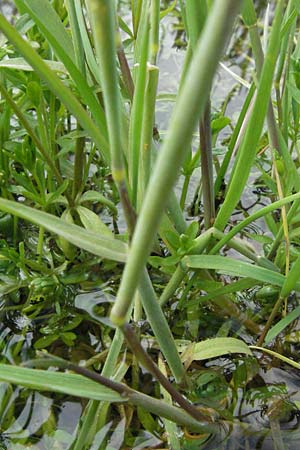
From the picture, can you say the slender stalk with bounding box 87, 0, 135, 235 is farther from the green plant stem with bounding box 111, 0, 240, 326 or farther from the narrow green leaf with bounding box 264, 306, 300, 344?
the narrow green leaf with bounding box 264, 306, 300, 344

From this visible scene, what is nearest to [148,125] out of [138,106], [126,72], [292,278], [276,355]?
[138,106]

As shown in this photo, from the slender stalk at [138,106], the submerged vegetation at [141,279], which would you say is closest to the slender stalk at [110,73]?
the submerged vegetation at [141,279]

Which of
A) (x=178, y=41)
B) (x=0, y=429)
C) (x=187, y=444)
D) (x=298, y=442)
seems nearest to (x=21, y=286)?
(x=0, y=429)

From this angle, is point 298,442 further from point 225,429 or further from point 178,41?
point 178,41

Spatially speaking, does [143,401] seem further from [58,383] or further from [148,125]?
[148,125]

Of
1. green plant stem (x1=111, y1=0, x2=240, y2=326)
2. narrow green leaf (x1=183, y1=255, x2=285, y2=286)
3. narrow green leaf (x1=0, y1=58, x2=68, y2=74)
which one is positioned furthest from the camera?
narrow green leaf (x1=0, y1=58, x2=68, y2=74)

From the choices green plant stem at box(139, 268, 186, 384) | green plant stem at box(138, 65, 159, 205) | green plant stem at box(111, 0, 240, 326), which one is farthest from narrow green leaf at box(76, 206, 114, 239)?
green plant stem at box(111, 0, 240, 326)

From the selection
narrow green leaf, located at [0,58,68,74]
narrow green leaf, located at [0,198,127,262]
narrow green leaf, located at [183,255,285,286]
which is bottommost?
narrow green leaf, located at [183,255,285,286]
